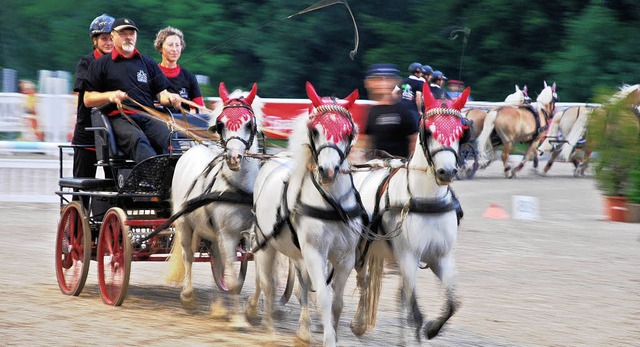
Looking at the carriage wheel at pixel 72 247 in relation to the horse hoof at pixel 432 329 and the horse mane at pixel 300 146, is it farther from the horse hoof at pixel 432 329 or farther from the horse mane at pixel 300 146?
the horse hoof at pixel 432 329

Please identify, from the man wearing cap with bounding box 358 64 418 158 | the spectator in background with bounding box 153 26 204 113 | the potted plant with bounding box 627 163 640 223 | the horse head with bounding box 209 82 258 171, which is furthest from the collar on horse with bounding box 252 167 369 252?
the potted plant with bounding box 627 163 640 223

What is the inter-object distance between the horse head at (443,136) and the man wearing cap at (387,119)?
3.45 feet

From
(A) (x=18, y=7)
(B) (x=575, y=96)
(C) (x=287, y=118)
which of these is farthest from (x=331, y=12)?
(C) (x=287, y=118)

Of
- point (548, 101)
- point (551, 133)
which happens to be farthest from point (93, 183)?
point (551, 133)

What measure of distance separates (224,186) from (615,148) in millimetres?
8690

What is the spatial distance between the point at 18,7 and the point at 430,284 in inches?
1267

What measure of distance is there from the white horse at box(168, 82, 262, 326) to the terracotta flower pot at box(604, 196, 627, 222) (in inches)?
334

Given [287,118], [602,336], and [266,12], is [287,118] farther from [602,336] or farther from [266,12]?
[266,12]

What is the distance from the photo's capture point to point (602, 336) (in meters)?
7.70

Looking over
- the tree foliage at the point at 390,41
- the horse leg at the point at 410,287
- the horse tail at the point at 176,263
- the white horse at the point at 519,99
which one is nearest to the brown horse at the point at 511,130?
the white horse at the point at 519,99

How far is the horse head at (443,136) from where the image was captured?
6.59 metres

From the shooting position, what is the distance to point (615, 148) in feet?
50.0

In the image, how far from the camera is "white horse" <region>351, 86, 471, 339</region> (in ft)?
21.9

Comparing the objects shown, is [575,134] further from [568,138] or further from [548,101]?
[548,101]
